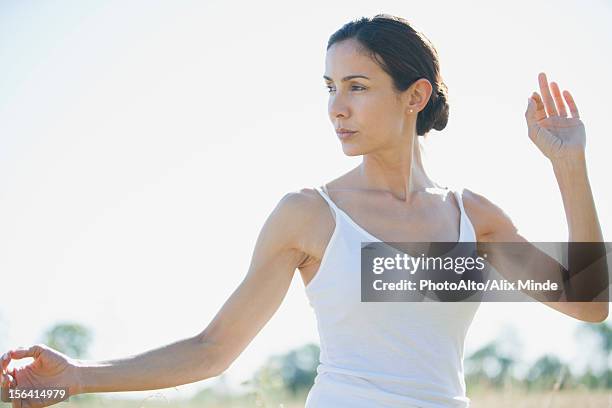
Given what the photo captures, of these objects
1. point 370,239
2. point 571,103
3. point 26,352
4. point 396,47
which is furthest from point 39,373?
point 571,103

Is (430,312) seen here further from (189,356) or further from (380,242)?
(189,356)

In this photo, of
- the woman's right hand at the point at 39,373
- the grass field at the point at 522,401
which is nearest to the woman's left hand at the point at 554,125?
the grass field at the point at 522,401

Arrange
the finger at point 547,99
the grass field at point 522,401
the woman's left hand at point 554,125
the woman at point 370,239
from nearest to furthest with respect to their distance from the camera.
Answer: the woman at point 370,239, the woman's left hand at point 554,125, the finger at point 547,99, the grass field at point 522,401

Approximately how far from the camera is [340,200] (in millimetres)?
3672

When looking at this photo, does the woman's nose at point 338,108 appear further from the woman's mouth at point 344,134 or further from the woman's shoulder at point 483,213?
the woman's shoulder at point 483,213

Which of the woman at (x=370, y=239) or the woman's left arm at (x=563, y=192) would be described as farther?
the woman's left arm at (x=563, y=192)

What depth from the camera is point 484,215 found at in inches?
155

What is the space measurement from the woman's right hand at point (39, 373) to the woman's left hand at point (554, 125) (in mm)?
2044

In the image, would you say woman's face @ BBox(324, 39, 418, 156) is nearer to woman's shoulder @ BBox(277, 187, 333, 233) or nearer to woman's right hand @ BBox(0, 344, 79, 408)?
woman's shoulder @ BBox(277, 187, 333, 233)

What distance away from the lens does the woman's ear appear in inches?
153

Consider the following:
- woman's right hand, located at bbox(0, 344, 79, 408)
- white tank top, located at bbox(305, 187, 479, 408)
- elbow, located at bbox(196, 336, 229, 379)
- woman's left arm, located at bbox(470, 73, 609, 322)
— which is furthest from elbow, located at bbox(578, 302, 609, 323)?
woman's right hand, located at bbox(0, 344, 79, 408)

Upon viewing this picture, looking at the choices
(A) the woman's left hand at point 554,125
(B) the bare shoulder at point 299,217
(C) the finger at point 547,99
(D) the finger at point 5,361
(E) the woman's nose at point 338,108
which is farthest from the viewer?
(C) the finger at point 547,99

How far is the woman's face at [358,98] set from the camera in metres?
3.67

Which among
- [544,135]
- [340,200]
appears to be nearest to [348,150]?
[340,200]
